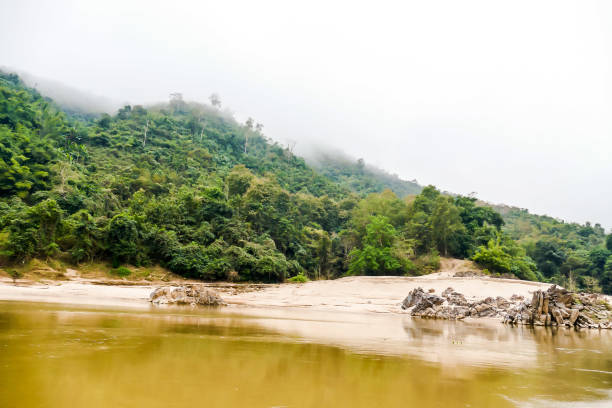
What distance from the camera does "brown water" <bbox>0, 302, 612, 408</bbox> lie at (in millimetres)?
3055

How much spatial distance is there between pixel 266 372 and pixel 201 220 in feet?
101

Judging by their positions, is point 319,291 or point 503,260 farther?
point 503,260

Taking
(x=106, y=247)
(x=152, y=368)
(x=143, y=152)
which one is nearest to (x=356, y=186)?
(x=143, y=152)

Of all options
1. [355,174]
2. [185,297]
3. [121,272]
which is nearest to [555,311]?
[185,297]

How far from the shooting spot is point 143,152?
167ft

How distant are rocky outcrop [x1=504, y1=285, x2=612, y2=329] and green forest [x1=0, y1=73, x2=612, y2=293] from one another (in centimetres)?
2001

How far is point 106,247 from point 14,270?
577 centimetres

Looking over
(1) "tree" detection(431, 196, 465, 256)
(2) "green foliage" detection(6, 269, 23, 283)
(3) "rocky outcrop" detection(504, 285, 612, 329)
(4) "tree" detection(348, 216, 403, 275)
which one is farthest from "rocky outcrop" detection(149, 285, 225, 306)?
(1) "tree" detection(431, 196, 465, 256)

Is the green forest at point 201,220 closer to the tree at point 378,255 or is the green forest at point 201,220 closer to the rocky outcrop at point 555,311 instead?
the tree at point 378,255

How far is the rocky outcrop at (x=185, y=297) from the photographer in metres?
16.0

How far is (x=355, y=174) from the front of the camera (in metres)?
119

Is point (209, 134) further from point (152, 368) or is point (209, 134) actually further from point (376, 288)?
point (152, 368)

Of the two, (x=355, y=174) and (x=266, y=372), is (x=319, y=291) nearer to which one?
(x=266, y=372)

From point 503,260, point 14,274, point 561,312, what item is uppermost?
point 503,260
